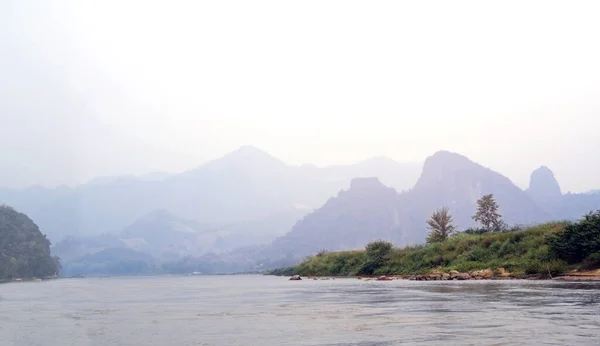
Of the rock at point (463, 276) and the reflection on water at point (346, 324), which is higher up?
the rock at point (463, 276)

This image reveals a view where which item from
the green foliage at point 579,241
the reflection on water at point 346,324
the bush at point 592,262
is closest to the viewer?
the reflection on water at point 346,324

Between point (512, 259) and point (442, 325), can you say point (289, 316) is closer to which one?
point (442, 325)

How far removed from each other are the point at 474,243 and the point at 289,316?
5187 cm

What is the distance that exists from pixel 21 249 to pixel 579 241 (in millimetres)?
159849

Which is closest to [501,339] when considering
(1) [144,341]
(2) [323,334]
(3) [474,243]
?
(2) [323,334]

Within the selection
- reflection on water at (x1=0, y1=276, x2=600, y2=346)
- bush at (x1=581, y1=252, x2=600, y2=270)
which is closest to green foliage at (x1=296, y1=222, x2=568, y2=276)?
bush at (x1=581, y1=252, x2=600, y2=270)

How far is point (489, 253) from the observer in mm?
69375

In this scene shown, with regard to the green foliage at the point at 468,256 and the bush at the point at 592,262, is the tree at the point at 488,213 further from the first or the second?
the bush at the point at 592,262

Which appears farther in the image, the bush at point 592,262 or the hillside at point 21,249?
the hillside at point 21,249

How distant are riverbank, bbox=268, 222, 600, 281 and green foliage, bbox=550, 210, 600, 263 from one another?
2.22 ft

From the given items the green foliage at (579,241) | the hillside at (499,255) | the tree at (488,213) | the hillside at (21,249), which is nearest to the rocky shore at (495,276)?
the hillside at (499,255)

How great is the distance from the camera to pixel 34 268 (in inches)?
6732

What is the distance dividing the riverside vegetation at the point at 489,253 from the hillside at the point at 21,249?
323 feet

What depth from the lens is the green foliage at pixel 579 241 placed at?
169 feet
